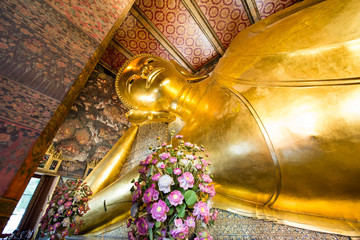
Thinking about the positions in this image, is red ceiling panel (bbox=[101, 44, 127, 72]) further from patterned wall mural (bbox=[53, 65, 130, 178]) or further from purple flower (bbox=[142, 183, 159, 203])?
purple flower (bbox=[142, 183, 159, 203])

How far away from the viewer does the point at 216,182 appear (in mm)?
1055

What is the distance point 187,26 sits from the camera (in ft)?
9.51

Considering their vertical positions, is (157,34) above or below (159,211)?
above

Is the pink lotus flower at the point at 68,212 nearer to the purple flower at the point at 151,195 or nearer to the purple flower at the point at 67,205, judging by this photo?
the purple flower at the point at 67,205

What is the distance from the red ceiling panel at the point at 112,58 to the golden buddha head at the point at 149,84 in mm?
2013

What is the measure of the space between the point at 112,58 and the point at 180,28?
5.99ft

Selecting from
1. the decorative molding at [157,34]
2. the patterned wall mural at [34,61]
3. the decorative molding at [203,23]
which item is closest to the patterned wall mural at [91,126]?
the decorative molding at [157,34]

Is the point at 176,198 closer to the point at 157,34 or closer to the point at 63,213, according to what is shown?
the point at 63,213

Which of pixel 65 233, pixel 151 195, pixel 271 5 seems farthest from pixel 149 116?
pixel 271 5

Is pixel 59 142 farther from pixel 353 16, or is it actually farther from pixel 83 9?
pixel 353 16

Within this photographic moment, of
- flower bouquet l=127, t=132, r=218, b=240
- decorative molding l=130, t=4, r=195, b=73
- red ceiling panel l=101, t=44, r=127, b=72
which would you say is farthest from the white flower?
red ceiling panel l=101, t=44, r=127, b=72

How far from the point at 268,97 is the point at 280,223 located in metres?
0.70

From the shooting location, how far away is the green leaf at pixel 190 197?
22.2 inches

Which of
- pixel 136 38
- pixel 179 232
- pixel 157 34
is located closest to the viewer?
pixel 179 232
